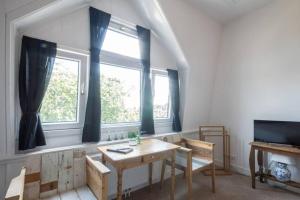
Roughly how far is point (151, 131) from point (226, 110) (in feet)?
5.61

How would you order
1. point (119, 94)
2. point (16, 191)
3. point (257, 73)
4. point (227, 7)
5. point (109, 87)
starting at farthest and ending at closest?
point (257, 73)
point (227, 7)
point (119, 94)
point (109, 87)
point (16, 191)

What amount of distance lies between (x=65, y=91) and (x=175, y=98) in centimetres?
181

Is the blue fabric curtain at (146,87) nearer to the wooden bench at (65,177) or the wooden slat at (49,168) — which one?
the wooden bench at (65,177)

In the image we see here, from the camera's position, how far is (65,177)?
173 cm

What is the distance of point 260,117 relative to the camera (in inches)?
118

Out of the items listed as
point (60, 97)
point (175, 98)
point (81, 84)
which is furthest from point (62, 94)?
point (175, 98)

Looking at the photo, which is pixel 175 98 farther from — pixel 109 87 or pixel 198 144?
pixel 109 87

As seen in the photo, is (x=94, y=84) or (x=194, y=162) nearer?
(x=94, y=84)

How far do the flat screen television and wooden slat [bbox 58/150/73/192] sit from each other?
2744 mm

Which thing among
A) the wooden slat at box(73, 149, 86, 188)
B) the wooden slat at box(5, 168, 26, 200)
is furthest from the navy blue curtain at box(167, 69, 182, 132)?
the wooden slat at box(5, 168, 26, 200)

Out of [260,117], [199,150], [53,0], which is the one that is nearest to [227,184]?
[199,150]

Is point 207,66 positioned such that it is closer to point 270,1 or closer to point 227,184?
point 270,1

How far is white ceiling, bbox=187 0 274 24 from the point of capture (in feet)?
8.90

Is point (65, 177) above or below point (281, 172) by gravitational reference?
above
